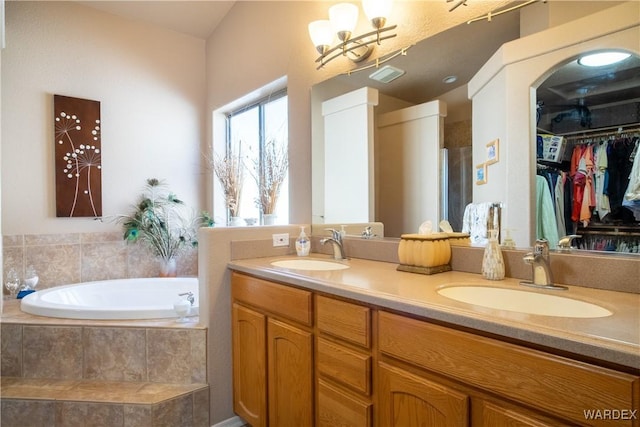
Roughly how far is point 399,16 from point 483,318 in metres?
1.66

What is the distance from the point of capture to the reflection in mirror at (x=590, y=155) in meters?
1.13

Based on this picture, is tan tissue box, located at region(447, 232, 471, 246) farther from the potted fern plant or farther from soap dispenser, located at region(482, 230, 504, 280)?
the potted fern plant

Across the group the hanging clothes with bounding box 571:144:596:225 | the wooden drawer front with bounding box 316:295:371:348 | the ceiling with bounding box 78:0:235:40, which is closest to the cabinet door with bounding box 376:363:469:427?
the wooden drawer front with bounding box 316:295:371:348

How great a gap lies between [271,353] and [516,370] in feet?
3.56

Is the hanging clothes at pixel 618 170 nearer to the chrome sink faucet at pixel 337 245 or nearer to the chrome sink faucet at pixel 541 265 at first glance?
the chrome sink faucet at pixel 541 265

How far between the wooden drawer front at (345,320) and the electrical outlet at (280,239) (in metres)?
0.84

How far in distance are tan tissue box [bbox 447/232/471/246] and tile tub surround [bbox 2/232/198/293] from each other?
2.80 metres

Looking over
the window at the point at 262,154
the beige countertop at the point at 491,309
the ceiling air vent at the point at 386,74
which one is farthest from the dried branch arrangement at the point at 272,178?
the beige countertop at the point at 491,309

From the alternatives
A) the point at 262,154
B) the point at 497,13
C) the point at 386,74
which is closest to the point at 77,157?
the point at 262,154

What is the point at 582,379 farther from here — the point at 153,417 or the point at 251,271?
the point at 153,417

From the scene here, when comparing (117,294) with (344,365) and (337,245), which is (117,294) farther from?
(344,365)

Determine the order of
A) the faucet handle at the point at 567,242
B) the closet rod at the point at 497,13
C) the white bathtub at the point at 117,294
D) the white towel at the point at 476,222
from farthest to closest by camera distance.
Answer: the white bathtub at the point at 117,294 < the white towel at the point at 476,222 < the closet rod at the point at 497,13 < the faucet handle at the point at 567,242

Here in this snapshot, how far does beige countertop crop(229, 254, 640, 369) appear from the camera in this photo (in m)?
0.70

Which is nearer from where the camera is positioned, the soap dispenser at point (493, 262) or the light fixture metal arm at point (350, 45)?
the soap dispenser at point (493, 262)
